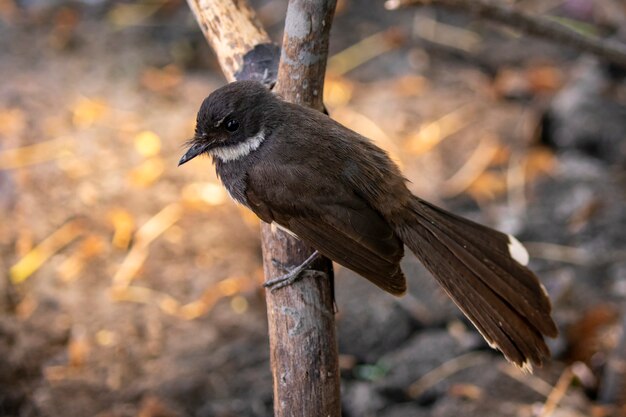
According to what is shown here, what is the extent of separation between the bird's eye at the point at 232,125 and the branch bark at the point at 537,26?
1074mm

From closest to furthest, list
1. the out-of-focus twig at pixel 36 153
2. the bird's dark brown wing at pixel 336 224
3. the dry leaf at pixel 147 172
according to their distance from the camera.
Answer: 1. the bird's dark brown wing at pixel 336 224
2. the out-of-focus twig at pixel 36 153
3. the dry leaf at pixel 147 172

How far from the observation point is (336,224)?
10.1 feet

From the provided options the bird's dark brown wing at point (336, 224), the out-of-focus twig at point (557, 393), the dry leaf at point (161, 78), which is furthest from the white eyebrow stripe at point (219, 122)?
the dry leaf at point (161, 78)

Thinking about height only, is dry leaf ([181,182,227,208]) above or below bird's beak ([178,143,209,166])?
above

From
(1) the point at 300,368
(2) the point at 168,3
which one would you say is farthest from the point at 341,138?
(2) the point at 168,3

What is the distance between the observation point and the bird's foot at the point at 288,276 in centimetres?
285

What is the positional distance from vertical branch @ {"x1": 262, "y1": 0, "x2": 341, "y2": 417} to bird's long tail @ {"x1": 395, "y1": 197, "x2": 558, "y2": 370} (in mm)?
453

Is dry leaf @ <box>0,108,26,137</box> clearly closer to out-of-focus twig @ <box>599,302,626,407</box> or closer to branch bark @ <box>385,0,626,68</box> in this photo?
branch bark @ <box>385,0,626,68</box>

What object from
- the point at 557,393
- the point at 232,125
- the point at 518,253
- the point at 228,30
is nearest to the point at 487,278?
the point at 518,253

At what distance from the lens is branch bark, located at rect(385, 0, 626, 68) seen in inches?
140

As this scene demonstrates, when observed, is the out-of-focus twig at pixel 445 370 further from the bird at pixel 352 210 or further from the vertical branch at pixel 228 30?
the vertical branch at pixel 228 30

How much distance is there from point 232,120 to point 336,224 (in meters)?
0.58

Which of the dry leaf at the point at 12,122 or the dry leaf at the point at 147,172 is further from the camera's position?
the dry leaf at the point at 12,122

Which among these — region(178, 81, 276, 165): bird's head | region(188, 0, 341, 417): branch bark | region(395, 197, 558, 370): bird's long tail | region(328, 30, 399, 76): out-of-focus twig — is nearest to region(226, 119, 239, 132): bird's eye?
region(178, 81, 276, 165): bird's head
